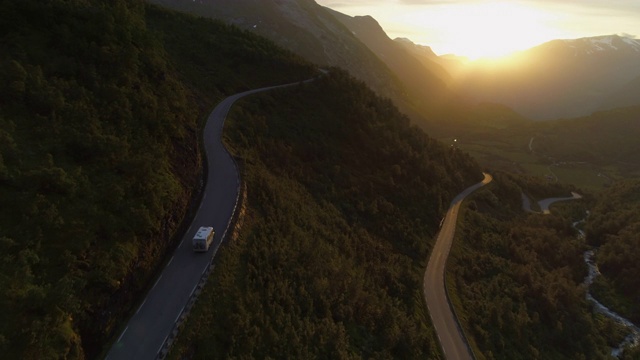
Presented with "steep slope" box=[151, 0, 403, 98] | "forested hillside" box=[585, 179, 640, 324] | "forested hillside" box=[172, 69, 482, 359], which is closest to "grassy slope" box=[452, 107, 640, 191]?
"steep slope" box=[151, 0, 403, 98]

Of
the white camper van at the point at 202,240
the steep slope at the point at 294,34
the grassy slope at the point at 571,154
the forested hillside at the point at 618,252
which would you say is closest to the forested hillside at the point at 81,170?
the white camper van at the point at 202,240

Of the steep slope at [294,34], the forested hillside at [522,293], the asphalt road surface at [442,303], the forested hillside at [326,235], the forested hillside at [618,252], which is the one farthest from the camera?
the steep slope at [294,34]

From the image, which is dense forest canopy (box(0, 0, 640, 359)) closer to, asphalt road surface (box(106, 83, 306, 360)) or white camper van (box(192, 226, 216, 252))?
asphalt road surface (box(106, 83, 306, 360))

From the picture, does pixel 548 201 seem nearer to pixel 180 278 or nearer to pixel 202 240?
pixel 202 240

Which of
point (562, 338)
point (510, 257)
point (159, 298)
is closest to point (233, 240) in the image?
point (159, 298)

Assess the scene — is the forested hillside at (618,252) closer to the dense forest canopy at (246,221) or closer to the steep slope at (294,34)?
the dense forest canopy at (246,221)

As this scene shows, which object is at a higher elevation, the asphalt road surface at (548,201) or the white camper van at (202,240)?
the white camper van at (202,240)
